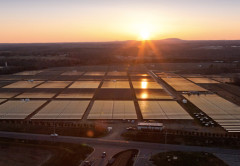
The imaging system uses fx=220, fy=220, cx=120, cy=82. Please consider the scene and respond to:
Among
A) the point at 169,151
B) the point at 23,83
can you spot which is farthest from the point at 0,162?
the point at 23,83

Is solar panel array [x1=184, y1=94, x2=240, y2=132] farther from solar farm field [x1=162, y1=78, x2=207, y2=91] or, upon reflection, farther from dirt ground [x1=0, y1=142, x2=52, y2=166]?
dirt ground [x1=0, y1=142, x2=52, y2=166]

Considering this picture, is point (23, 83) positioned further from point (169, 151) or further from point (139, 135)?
point (169, 151)

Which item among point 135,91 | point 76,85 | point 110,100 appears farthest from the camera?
point 76,85

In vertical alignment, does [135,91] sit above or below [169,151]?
above

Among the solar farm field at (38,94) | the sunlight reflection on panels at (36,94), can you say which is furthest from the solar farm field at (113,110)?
the solar farm field at (38,94)

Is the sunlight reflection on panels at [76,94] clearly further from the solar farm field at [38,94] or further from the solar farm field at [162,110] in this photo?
the solar farm field at [162,110]

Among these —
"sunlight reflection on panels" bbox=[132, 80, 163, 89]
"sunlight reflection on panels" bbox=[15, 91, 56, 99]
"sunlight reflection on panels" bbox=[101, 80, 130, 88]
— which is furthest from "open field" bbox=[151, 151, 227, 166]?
"sunlight reflection on panels" bbox=[101, 80, 130, 88]
